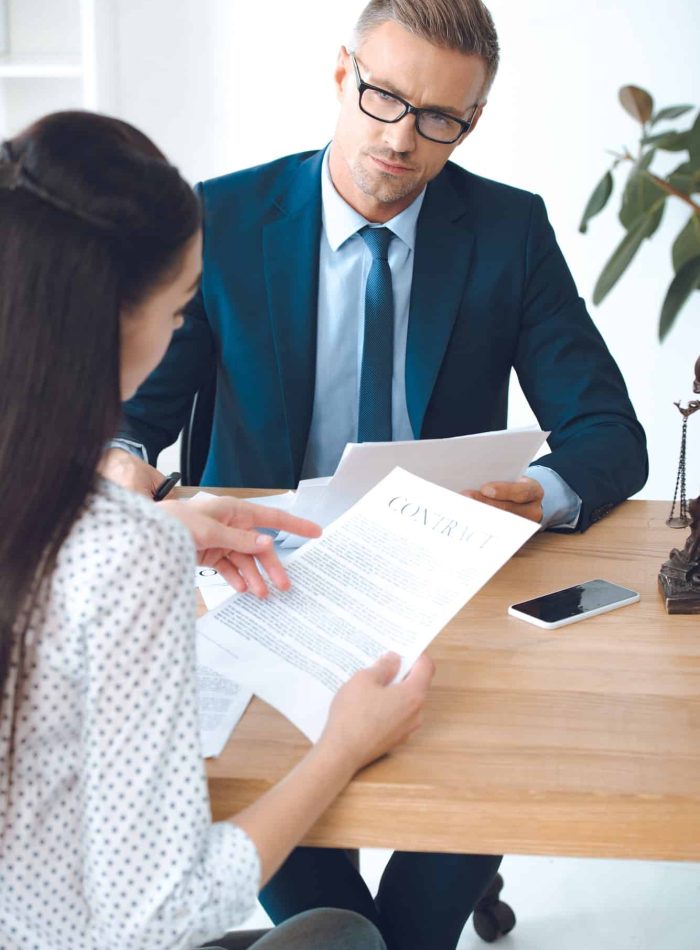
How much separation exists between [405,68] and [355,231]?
284 mm

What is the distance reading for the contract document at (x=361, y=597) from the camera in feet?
3.24

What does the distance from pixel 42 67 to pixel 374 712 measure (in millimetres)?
2644

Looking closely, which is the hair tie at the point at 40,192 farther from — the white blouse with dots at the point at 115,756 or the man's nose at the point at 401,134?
the man's nose at the point at 401,134

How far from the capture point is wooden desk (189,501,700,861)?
860mm

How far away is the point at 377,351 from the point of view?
5.76ft

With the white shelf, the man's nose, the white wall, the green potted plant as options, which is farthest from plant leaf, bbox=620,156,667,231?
the white shelf

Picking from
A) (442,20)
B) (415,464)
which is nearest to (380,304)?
(442,20)

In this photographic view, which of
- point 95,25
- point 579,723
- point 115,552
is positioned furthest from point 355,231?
point 95,25

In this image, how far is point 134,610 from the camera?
2.23 ft

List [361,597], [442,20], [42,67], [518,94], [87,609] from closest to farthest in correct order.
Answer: [87,609]
[361,597]
[442,20]
[42,67]
[518,94]

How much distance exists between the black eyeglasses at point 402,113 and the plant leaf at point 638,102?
865mm

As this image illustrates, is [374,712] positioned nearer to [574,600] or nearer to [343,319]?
[574,600]

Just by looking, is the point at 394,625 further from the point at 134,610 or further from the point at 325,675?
the point at 134,610

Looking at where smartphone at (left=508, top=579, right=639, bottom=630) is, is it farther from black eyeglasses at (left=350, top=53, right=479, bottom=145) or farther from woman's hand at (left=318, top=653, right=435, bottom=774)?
black eyeglasses at (left=350, top=53, right=479, bottom=145)
